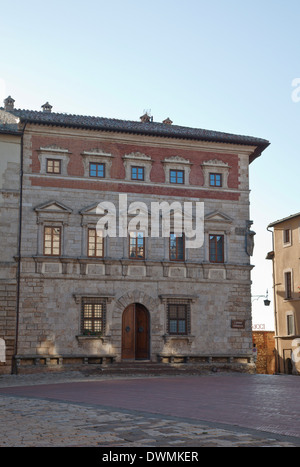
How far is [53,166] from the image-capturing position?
97.9 ft

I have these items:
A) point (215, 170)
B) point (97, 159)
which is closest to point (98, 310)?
point (97, 159)

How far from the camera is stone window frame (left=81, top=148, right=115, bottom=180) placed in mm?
30133

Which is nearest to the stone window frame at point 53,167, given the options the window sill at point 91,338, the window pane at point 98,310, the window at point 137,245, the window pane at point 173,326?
the window at point 137,245

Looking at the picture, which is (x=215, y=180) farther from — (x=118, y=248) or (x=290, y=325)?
(x=290, y=325)

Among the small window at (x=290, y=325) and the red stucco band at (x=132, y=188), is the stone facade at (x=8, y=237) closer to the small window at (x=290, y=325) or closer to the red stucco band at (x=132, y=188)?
the red stucco band at (x=132, y=188)

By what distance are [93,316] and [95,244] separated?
346 centimetres

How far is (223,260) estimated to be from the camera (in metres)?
31.1

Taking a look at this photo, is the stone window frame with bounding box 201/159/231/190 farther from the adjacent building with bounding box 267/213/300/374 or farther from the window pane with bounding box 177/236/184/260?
the adjacent building with bounding box 267/213/300/374

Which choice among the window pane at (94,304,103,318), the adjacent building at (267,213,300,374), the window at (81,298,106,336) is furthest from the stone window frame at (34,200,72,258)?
the adjacent building at (267,213,300,374)

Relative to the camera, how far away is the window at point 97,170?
99.3 feet

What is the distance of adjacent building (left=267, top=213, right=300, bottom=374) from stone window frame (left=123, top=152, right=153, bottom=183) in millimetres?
16839
